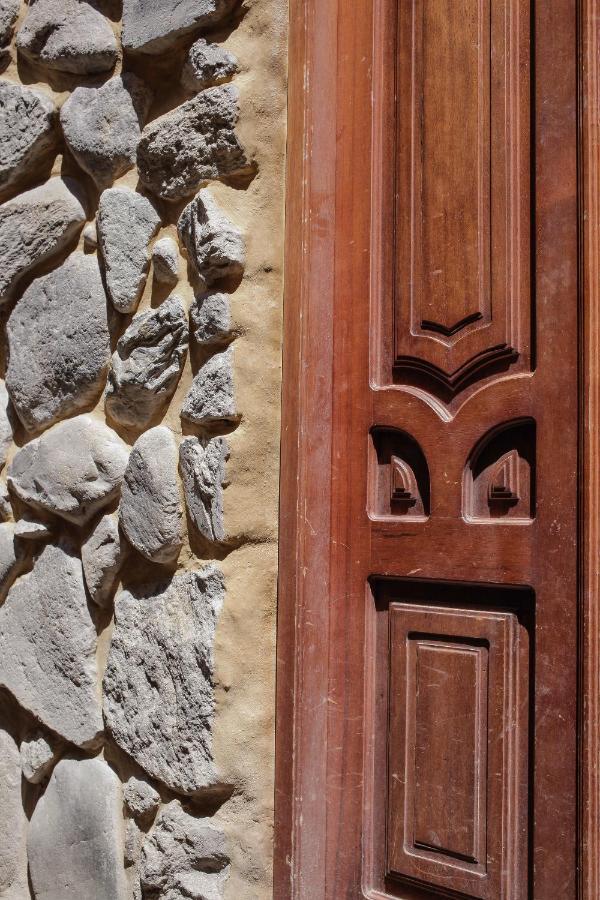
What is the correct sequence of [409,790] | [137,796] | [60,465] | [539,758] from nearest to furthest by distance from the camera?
[539,758], [409,790], [137,796], [60,465]

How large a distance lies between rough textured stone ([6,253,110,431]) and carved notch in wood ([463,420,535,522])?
61 centimetres

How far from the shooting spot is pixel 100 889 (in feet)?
4.31

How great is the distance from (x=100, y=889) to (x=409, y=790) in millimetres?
517

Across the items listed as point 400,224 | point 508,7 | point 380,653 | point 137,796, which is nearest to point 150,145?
point 400,224

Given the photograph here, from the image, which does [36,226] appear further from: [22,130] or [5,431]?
[5,431]

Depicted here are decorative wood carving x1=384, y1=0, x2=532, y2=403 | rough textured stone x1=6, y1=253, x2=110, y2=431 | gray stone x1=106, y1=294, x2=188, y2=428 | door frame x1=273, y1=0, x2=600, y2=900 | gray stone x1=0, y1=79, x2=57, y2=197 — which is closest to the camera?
decorative wood carving x1=384, y1=0, x2=532, y2=403

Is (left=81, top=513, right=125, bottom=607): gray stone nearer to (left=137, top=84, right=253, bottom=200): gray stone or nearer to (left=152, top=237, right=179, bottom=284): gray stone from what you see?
(left=152, top=237, right=179, bottom=284): gray stone

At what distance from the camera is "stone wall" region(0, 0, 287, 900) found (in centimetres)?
119

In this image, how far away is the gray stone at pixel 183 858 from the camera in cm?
118

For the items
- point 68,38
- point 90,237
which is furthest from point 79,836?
point 68,38

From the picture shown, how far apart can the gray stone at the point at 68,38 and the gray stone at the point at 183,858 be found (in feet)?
3.63

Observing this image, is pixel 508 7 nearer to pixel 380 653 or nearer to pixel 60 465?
pixel 380 653

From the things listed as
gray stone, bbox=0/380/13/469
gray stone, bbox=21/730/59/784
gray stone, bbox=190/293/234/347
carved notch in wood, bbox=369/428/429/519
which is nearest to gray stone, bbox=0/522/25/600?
gray stone, bbox=0/380/13/469

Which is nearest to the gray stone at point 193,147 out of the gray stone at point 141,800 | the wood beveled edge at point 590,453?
the wood beveled edge at point 590,453
